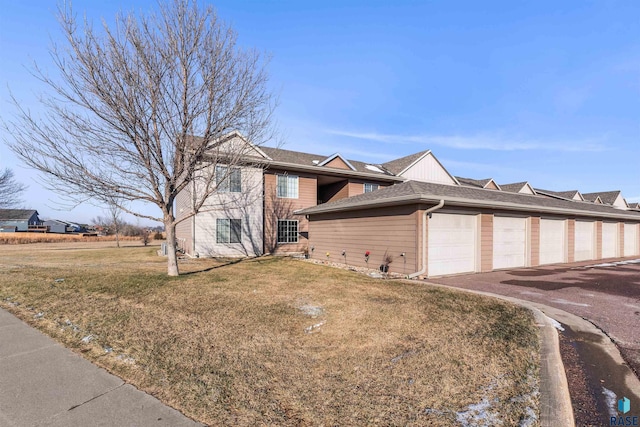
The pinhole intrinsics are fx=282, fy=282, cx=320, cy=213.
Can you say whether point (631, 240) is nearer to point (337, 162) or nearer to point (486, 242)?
point (486, 242)

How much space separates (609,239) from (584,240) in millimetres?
3586

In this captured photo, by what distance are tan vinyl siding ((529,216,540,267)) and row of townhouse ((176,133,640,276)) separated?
0.05 m

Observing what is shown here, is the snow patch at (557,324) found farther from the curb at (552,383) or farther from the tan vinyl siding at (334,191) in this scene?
the tan vinyl siding at (334,191)

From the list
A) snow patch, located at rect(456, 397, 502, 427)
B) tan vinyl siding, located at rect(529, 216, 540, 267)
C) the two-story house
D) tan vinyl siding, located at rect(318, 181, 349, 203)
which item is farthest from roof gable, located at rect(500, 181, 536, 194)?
snow patch, located at rect(456, 397, 502, 427)

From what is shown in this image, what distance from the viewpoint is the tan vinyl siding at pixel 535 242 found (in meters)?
12.9

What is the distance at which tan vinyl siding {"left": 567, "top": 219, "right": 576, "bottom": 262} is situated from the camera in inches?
588

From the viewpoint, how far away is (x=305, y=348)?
13.3 ft

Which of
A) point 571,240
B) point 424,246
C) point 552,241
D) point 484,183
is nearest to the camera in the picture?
point 424,246

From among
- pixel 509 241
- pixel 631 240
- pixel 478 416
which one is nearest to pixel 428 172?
pixel 509 241

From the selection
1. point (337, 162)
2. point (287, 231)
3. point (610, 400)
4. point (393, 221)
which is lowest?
point (610, 400)

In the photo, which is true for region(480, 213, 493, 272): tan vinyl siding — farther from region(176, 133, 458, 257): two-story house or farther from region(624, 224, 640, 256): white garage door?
region(624, 224, 640, 256): white garage door

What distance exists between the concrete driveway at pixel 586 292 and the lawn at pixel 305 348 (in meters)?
1.21

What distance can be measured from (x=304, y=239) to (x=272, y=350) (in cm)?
1440

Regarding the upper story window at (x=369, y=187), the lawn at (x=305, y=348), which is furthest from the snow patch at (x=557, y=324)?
the upper story window at (x=369, y=187)
